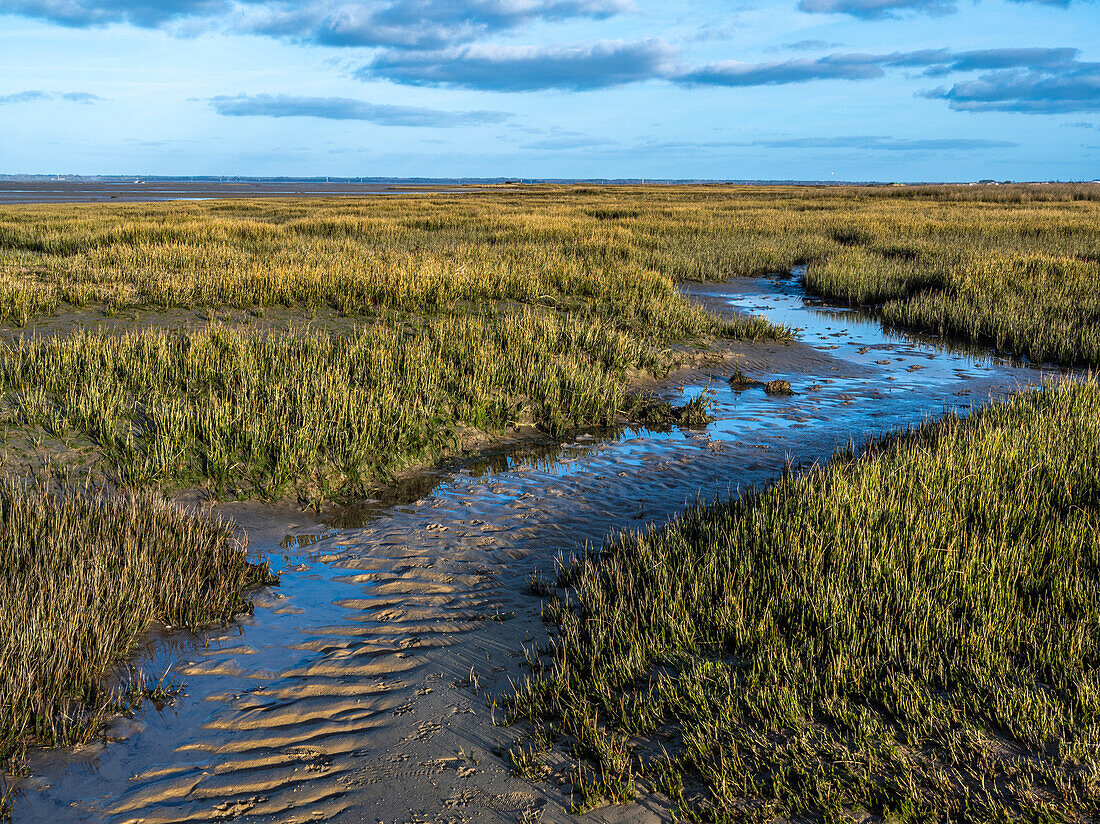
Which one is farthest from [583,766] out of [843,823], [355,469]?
[355,469]

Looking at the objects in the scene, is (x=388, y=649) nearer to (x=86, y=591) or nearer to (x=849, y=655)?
(x=86, y=591)

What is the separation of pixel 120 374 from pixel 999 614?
9446 millimetres

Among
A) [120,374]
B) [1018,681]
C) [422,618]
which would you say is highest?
[120,374]

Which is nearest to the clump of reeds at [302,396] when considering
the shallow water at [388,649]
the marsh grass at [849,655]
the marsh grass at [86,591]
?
the shallow water at [388,649]

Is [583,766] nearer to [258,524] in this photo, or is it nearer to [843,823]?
[843,823]

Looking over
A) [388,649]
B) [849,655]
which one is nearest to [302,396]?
[388,649]

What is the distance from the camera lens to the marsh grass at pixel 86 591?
3.63 metres

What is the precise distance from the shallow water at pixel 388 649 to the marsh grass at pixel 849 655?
0.54 meters

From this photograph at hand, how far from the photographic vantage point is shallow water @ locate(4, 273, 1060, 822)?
3.30 m

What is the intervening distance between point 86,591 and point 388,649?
187cm

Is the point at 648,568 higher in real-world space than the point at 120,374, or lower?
lower

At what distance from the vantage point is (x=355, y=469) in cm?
756

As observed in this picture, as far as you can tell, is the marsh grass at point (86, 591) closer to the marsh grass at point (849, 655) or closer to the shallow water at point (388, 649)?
the shallow water at point (388, 649)

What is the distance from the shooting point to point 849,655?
3.92 m
